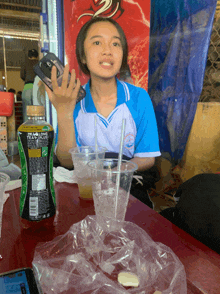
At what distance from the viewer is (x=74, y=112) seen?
1353 millimetres

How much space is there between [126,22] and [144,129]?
690 millimetres

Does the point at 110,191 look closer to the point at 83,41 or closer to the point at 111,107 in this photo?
the point at 111,107

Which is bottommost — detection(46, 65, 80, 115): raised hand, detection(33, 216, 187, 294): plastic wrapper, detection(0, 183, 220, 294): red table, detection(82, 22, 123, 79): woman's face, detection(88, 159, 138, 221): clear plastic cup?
detection(0, 183, 220, 294): red table

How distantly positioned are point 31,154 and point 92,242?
27cm

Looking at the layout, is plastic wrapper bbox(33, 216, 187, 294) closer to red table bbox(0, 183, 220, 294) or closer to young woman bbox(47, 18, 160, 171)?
red table bbox(0, 183, 220, 294)

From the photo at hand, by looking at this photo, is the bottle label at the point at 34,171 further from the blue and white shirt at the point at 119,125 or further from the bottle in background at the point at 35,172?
the blue and white shirt at the point at 119,125

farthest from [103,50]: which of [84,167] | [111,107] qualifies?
[84,167]

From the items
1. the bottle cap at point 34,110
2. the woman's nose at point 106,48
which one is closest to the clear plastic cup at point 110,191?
the bottle cap at point 34,110

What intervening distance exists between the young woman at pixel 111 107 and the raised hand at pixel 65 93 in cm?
8

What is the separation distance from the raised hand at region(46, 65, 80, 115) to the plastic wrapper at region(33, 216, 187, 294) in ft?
2.76

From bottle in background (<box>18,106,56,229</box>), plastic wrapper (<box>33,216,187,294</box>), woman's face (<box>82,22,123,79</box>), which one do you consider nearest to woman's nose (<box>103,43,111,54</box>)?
woman's face (<box>82,22,123,79</box>)

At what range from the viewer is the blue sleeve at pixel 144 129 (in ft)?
4.49

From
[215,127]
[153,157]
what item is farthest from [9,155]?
[215,127]

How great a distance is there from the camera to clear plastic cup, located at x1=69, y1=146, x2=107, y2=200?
2.28ft
